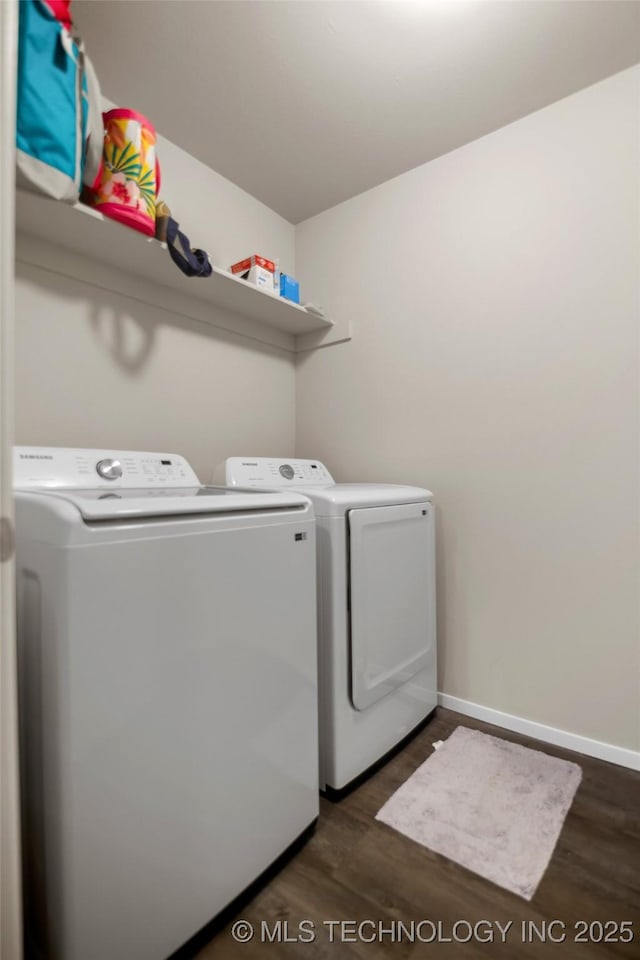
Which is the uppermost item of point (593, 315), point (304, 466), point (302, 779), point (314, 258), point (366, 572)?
point (314, 258)

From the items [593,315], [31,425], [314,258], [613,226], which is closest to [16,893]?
[31,425]

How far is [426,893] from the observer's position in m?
1.05

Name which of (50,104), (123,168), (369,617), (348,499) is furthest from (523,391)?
(50,104)

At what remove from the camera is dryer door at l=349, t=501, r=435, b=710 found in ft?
4.53

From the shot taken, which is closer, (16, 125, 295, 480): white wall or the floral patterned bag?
the floral patterned bag

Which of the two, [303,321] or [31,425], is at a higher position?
[303,321]

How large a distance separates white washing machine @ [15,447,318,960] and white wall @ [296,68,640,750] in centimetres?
107

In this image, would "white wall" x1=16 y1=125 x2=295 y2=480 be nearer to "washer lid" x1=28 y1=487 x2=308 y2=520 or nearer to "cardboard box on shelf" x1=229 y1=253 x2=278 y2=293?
"cardboard box on shelf" x1=229 y1=253 x2=278 y2=293

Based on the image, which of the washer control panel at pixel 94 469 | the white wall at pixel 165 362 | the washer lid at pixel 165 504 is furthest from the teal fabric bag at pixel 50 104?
the washer lid at pixel 165 504

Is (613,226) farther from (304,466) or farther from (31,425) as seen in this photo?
(31,425)

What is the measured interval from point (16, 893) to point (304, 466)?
158cm

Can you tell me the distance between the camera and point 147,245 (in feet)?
4.78

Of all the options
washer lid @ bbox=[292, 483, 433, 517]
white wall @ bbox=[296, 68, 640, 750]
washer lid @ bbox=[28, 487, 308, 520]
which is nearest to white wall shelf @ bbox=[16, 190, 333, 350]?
white wall @ bbox=[296, 68, 640, 750]

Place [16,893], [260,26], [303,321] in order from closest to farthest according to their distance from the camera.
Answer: [16,893], [260,26], [303,321]
